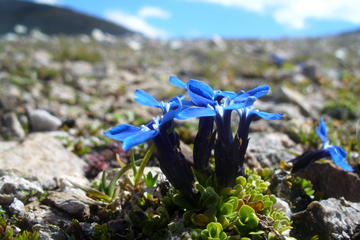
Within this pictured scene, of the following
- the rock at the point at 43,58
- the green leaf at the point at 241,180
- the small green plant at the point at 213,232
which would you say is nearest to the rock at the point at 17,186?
the small green plant at the point at 213,232

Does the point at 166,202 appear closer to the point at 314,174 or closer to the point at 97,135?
the point at 314,174

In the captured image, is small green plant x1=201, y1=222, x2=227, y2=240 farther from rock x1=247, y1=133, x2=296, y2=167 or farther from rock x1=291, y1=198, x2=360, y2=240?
rock x1=247, y1=133, x2=296, y2=167

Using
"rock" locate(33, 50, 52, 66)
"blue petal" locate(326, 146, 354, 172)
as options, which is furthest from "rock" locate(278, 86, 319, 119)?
"rock" locate(33, 50, 52, 66)

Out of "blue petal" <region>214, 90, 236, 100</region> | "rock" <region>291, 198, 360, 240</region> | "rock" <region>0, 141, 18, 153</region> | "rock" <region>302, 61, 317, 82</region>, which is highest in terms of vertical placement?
"rock" <region>302, 61, 317, 82</region>

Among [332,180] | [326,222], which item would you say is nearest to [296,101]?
[332,180]

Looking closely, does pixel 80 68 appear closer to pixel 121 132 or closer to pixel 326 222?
pixel 121 132

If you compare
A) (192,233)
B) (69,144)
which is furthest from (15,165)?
(192,233)
